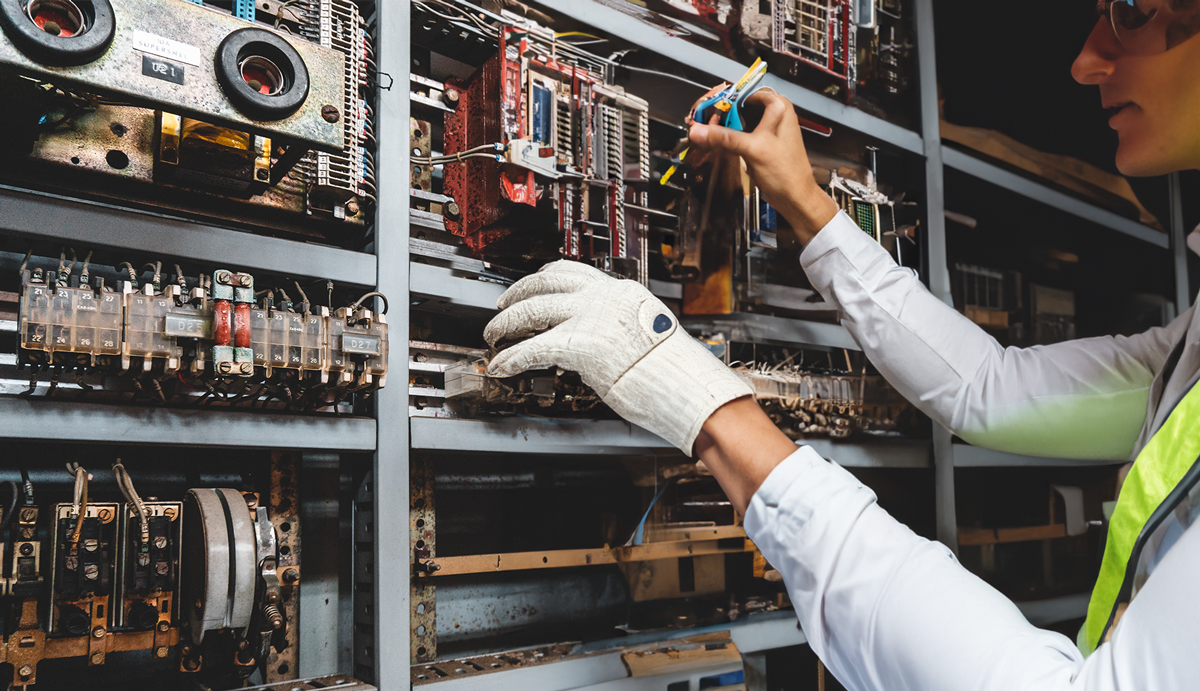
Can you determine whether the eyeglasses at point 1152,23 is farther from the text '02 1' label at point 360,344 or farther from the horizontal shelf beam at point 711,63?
the text '02 1' label at point 360,344

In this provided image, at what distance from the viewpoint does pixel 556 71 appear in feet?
4.83

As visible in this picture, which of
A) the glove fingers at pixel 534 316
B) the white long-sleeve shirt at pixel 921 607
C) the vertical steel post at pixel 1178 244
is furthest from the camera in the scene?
the vertical steel post at pixel 1178 244

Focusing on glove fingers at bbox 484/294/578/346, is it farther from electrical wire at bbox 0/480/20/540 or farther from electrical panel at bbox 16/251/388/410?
electrical wire at bbox 0/480/20/540

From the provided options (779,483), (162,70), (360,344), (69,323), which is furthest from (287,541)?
(779,483)

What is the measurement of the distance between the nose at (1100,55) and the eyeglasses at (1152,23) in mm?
18

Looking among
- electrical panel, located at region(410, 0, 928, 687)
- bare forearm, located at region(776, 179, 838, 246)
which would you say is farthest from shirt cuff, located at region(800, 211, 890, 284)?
electrical panel, located at region(410, 0, 928, 687)

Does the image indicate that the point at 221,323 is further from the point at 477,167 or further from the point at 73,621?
the point at 477,167

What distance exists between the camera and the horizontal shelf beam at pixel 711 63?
1556 millimetres

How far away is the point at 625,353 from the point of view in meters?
1.00

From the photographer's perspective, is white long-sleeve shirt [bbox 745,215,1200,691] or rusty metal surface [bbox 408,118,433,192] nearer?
white long-sleeve shirt [bbox 745,215,1200,691]

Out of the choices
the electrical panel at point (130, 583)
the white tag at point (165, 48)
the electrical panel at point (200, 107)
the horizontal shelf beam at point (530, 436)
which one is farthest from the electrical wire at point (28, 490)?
the white tag at point (165, 48)

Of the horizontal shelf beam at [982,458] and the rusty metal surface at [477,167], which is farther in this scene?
the horizontal shelf beam at [982,458]

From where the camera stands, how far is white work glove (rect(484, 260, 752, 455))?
3.03 feet

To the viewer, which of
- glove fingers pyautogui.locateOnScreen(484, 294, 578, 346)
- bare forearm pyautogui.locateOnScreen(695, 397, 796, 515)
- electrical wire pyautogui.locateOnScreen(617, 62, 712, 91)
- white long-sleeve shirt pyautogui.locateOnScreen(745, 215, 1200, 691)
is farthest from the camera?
electrical wire pyautogui.locateOnScreen(617, 62, 712, 91)
